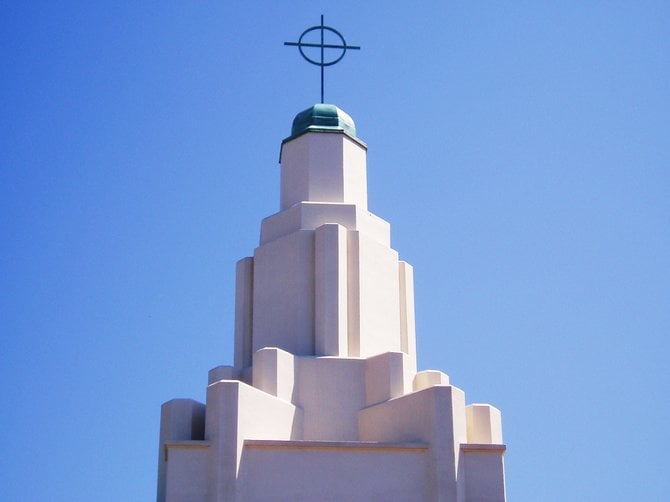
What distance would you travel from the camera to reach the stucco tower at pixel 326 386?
23766 mm

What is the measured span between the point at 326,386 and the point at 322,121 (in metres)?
6.41

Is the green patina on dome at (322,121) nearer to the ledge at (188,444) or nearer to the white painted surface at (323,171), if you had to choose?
the white painted surface at (323,171)

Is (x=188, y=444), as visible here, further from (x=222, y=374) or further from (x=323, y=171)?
(x=323, y=171)

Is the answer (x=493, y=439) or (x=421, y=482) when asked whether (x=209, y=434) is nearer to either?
(x=421, y=482)

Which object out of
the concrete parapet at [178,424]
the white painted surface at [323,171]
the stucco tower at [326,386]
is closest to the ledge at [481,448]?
the stucco tower at [326,386]

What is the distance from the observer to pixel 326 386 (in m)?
25.9

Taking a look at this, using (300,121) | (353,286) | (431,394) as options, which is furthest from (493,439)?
(300,121)

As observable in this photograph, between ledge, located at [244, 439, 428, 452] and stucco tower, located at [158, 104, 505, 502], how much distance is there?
0.03m

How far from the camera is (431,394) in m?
24.1

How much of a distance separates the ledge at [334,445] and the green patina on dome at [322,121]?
789 centimetres

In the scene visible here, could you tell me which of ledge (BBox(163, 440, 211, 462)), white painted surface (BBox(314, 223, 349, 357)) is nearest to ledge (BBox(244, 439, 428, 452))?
ledge (BBox(163, 440, 211, 462))

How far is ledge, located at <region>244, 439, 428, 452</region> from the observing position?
2384cm

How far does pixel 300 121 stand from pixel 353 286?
175 inches

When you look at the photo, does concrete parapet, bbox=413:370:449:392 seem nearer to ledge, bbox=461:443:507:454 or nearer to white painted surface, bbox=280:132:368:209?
ledge, bbox=461:443:507:454
